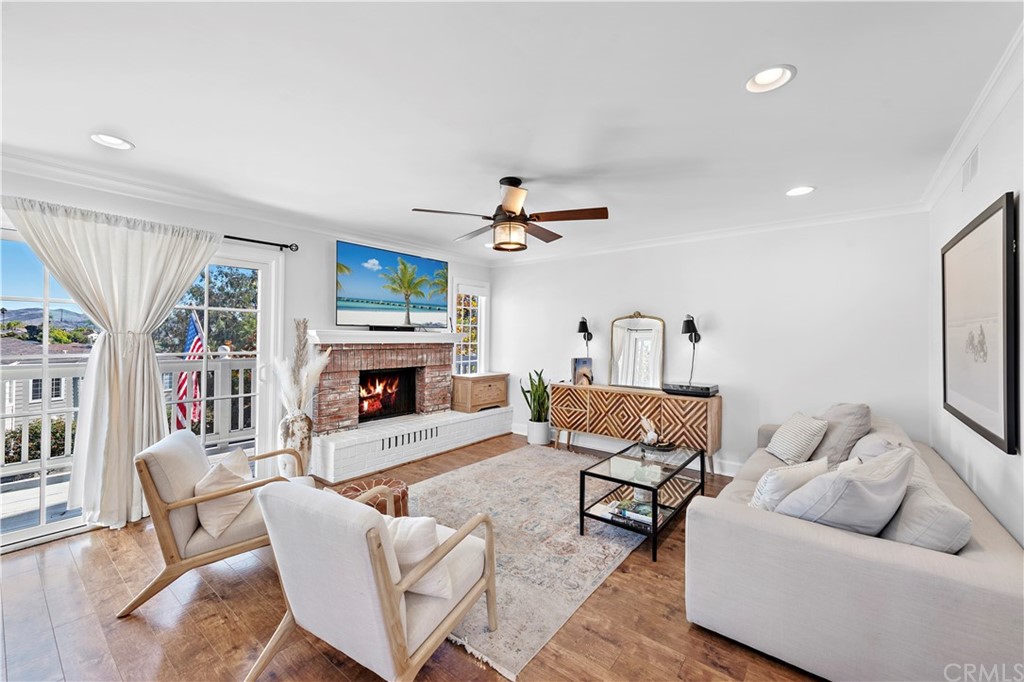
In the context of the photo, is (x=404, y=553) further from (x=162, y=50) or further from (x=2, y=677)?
(x=162, y=50)

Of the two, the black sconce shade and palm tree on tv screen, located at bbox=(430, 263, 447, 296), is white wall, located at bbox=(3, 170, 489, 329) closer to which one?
palm tree on tv screen, located at bbox=(430, 263, 447, 296)

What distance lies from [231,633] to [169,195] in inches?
123

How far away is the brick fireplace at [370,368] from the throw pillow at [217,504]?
77.4 inches

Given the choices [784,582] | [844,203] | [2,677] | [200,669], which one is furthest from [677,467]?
[2,677]

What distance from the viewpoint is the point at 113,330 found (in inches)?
119

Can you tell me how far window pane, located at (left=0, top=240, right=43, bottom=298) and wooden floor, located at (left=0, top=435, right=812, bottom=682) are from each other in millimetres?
1702

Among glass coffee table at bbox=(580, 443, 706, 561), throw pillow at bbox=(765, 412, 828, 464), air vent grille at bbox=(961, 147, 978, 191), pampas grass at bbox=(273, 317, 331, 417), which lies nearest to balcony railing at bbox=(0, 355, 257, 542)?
pampas grass at bbox=(273, 317, 331, 417)

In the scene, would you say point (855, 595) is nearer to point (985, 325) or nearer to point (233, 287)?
point (985, 325)

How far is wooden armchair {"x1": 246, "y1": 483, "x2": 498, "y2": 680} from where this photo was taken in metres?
1.36

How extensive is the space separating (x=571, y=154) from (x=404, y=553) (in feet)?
7.54

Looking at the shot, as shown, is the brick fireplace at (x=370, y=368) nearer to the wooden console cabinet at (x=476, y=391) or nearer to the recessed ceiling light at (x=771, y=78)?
the wooden console cabinet at (x=476, y=391)

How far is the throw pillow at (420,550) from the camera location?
1.56 metres

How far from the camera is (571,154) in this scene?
8.35 ft

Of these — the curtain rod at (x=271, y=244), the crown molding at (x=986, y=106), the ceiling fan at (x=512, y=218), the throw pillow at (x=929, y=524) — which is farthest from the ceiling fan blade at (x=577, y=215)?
the curtain rod at (x=271, y=244)
